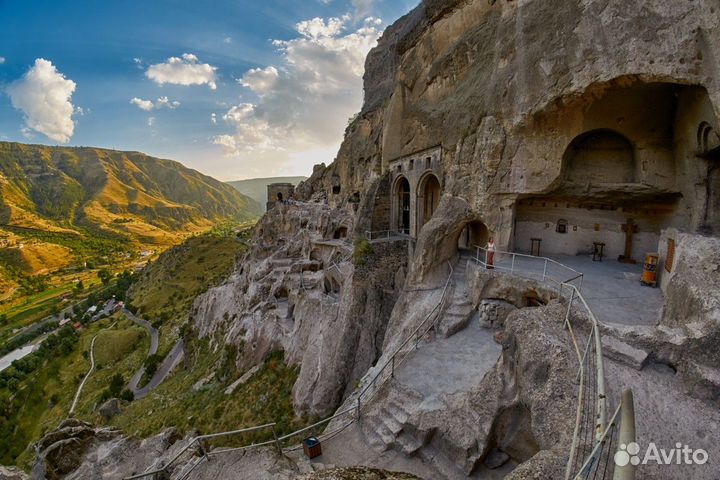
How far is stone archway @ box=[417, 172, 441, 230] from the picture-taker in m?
20.4

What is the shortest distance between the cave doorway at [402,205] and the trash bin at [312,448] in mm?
17367

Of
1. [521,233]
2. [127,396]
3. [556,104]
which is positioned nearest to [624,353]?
[556,104]

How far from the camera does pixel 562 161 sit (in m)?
12.7

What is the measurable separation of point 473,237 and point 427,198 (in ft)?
14.6

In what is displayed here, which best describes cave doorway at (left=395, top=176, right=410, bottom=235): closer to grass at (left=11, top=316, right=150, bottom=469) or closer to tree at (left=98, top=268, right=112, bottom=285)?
grass at (left=11, top=316, right=150, bottom=469)

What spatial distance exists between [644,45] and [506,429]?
11.7 metres

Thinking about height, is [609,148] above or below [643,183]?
above

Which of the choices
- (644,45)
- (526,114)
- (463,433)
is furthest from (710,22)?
(463,433)

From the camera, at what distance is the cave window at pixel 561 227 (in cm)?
1502

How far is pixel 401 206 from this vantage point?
76.5 feet

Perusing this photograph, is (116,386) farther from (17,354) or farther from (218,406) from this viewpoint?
(17,354)

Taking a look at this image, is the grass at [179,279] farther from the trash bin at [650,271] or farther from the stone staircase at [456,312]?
the trash bin at [650,271]

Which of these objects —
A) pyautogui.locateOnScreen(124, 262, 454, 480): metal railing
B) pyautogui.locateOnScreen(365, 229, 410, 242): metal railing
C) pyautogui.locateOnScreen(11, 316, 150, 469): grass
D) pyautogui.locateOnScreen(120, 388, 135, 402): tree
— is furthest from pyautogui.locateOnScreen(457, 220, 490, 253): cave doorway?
pyautogui.locateOnScreen(11, 316, 150, 469): grass

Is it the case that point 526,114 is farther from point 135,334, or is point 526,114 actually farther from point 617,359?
point 135,334
